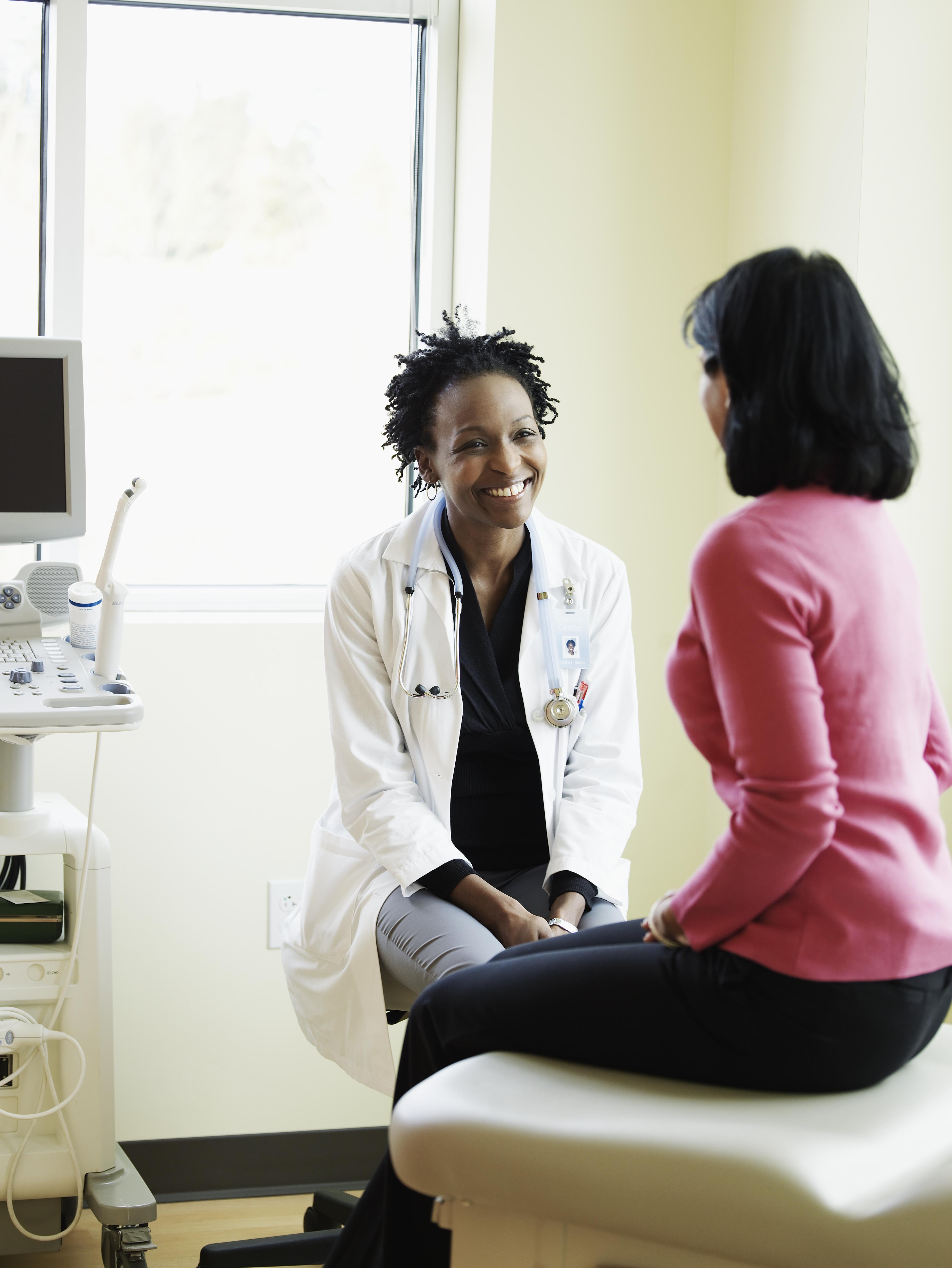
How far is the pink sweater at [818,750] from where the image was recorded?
0.96 m

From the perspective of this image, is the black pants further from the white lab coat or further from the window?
the window

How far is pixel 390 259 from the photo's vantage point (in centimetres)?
243

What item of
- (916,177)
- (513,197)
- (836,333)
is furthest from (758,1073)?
(513,197)

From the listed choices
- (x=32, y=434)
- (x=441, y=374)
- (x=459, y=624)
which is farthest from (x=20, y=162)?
(x=459, y=624)

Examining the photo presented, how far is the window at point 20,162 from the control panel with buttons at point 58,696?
82 centimetres

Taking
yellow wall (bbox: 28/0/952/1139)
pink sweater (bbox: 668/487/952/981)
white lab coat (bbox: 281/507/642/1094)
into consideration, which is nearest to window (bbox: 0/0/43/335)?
yellow wall (bbox: 28/0/952/1139)

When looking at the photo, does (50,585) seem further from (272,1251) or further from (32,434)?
(272,1251)

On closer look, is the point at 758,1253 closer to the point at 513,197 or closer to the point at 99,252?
the point at 513,197

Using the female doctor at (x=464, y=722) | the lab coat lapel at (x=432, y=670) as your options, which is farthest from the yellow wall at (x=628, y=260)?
the lab coat lapel at (x=432, y=670)

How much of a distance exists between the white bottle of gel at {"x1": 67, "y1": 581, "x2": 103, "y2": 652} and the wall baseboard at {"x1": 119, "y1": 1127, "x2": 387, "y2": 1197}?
96 centimetres

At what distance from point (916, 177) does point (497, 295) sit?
714 millimetres

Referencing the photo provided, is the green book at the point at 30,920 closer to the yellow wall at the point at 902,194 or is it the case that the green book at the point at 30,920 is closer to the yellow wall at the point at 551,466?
the yellow wall at the point at 551,466

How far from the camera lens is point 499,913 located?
1.55m

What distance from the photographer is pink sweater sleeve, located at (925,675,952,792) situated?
1156 millimetres
